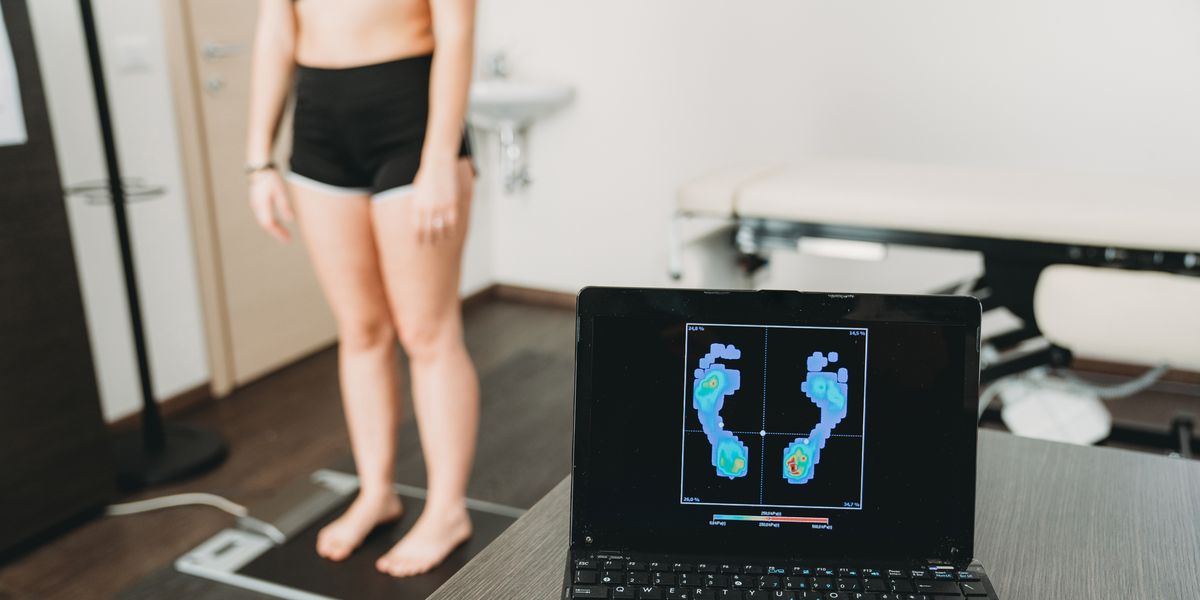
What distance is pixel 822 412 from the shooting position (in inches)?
24.7

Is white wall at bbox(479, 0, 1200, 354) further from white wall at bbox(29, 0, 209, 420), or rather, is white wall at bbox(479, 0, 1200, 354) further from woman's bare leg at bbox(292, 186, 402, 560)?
white wall at bbox(29, 0, 209, 420)

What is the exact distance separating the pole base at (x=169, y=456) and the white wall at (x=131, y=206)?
0.44 feet

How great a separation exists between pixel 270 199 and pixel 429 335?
0.34m

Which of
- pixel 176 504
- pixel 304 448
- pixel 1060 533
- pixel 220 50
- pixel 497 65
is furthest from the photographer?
pixel 497 65

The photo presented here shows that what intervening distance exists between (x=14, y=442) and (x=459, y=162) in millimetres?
1029

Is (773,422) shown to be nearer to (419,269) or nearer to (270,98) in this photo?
(419,269)

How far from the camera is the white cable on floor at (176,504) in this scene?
6.49 ft

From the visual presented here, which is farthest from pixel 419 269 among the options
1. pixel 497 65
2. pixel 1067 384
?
pixel 497 65

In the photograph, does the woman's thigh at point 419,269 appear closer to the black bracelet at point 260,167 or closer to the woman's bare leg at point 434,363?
the woman's bare leg at point 434,363

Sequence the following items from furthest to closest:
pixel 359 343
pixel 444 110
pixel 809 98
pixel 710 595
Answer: pixel 809 98, pixel 359 343, pixel 444 110, pixel 710 595

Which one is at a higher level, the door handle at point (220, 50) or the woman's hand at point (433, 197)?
the door handle at point (220, 50)

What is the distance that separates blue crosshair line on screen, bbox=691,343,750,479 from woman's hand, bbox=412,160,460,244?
906 mm

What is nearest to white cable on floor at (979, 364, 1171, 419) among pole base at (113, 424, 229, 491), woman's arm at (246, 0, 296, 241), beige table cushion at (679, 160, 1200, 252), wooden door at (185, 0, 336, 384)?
beige table cushion at (679, 160, 1200, 252)

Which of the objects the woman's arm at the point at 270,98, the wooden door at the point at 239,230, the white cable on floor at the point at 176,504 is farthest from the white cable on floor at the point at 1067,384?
the wooden door at the point at 239,230
